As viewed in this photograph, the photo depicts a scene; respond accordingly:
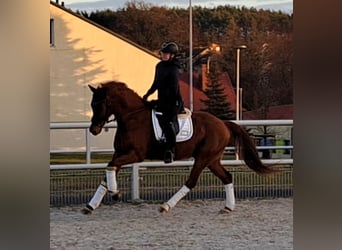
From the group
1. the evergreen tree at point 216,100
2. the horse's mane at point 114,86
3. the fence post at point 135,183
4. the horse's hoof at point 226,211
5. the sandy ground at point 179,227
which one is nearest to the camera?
the sandy ground at point 179,227

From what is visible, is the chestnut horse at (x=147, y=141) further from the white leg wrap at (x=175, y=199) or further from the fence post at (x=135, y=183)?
the fence post at (x=135, y=183)

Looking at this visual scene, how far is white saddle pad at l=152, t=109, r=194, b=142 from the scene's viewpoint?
532 centimetres

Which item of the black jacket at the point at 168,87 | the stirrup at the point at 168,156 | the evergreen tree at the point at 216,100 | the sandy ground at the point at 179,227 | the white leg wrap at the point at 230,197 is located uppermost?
the evergreen tree at the point at 216,100

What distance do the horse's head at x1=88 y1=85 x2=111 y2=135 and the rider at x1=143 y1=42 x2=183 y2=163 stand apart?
36 centimetres

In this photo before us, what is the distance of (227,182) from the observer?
5.46 meters

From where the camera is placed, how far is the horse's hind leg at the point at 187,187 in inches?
205

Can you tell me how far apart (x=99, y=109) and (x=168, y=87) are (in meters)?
0.57

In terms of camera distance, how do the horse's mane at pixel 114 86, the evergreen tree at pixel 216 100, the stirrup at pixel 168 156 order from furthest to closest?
the evergreen tree at pixel 216 100 < the stirrup at pixel 168 156 < the horse's mane at pixel 114 86

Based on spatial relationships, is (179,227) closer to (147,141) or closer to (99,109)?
(147,141)

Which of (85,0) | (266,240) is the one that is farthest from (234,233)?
(85,0)

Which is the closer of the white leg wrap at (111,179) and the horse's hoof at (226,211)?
the white leg wrap at (111,179)

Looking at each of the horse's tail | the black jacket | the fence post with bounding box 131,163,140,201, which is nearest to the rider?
the black jacket

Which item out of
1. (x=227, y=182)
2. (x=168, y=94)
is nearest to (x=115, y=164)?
(x=168, y=94)

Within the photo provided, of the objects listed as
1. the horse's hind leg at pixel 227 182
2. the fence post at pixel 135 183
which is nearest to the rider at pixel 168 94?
the horse's hind leg at pixel 227 182
